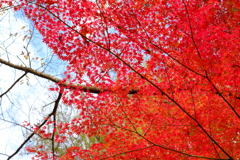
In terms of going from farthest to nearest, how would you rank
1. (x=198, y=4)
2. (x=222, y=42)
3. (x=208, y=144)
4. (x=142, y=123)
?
1. (x=142, y=123)
2. (x=198, y=4)
3. (x=208, y=144)
4. (x=222, y=42)

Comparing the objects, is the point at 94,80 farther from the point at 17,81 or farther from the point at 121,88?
the point at 17,81

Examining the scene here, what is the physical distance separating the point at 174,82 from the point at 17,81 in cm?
505

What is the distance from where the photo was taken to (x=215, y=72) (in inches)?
180

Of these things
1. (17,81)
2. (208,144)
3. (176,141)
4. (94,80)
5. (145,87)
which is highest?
(17,81)

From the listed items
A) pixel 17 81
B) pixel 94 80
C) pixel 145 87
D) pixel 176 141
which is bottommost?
pixel 176 141

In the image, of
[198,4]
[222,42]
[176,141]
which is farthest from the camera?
[198,4]

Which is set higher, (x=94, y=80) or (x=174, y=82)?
(x=94, y=80)

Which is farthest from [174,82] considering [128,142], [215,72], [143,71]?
[128,142]

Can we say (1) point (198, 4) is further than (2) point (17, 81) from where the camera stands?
No

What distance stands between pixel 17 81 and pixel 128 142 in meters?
4.17

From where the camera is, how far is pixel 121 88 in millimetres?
6043

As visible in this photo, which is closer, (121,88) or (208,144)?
(208,144)

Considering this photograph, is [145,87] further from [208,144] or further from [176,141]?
[208,144]

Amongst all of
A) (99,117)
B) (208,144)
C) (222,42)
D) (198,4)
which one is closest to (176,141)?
(208,144)
